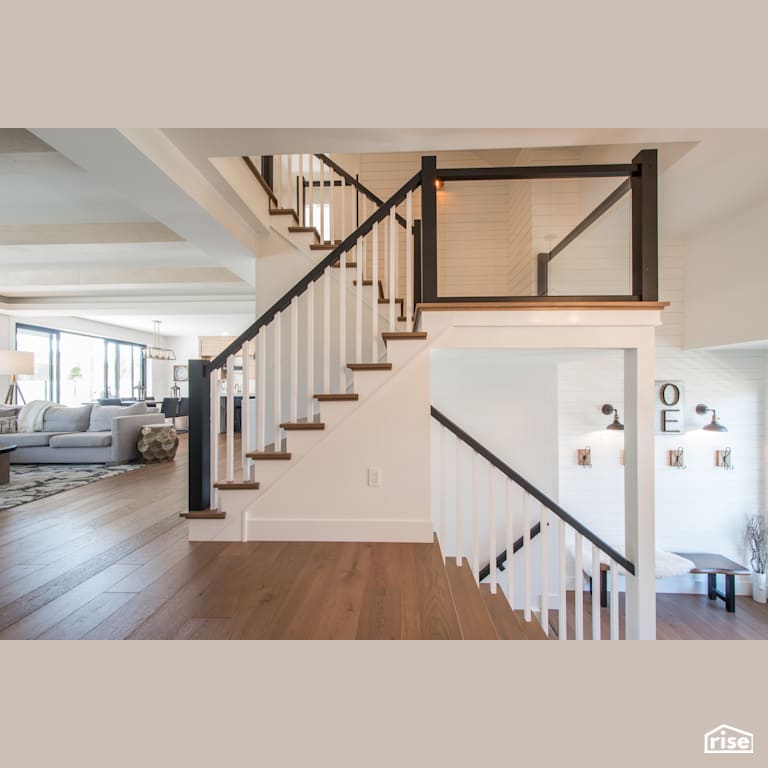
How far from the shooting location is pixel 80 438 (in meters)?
5.86

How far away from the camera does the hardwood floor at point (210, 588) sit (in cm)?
172

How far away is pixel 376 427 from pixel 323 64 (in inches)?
80.0

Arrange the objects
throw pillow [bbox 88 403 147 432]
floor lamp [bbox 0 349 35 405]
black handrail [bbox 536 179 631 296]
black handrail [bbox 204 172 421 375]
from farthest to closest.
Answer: floor lamp [bbox 0 349 35 405], throw pillow [bbox 88 403 147 432], black handrail [bbox 536 179 631 296], black handrail [bbox 204 172 421 375]

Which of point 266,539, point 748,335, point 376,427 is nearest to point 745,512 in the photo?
point 748,335

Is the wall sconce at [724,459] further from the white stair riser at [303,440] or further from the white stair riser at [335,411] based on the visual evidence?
the white stair riser at [303,440]

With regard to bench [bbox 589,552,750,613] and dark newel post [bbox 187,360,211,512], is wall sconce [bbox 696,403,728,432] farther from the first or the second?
dark newel post [bbox 187,360,211,512]

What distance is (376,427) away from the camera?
2.78 metres

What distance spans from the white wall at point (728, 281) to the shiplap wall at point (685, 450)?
16 cm

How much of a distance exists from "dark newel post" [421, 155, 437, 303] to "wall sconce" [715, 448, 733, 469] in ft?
12.7

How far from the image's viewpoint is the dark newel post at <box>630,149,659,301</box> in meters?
2.54

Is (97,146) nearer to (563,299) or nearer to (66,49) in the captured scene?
(66,49)

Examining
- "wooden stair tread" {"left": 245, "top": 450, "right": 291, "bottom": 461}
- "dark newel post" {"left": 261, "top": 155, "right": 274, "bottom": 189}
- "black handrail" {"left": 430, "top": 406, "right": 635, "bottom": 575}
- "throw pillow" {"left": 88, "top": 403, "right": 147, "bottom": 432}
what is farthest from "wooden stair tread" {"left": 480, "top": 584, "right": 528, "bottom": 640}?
"throw pillow" {"left": 88, "top": 403, "right": 147, "bottom": 432}

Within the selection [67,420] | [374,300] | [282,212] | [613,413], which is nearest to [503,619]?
[374,300]
